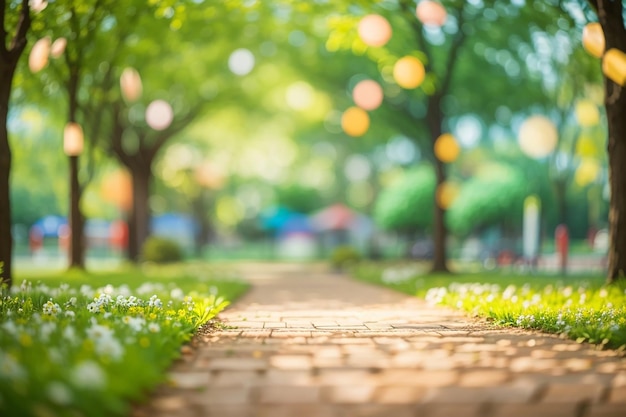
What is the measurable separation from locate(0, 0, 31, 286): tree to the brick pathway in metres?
4.81

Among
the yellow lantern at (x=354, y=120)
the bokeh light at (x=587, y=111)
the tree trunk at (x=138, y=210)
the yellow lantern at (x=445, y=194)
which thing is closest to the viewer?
the yellow lantern at (x=354, y=120)

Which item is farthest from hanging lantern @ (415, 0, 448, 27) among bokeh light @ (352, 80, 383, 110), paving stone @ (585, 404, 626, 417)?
paving stone @ (585, 404, 626, 417)

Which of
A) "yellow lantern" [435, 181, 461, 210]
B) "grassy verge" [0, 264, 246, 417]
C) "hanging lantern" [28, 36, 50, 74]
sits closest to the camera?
"grassy verge" [0, 264, 246, 417]

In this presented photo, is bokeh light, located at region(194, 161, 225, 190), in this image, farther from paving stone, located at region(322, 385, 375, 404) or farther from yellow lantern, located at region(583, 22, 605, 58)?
paving stone, located at region(322, 385, 375, 404)

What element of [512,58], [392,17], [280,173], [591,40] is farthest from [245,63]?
[280,173]

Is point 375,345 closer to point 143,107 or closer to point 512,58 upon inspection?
point 512,58

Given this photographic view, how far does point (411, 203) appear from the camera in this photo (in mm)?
26156

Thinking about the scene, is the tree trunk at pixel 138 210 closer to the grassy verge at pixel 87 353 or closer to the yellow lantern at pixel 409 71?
the yellow lantern at pixel 409 71

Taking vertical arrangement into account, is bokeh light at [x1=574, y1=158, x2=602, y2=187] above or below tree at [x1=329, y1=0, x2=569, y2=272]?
below

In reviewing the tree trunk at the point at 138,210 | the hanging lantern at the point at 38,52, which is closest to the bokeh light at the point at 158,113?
the hanging lantern at the point at 38,52

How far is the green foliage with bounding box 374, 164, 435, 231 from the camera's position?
85.7 feet

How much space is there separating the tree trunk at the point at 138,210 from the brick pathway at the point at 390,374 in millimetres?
16659

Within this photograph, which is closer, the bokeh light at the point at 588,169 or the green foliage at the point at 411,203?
the green foliage at the point at 411,203

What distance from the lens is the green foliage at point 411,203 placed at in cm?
2611
